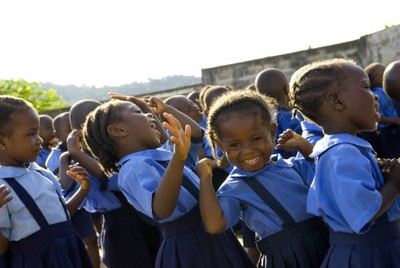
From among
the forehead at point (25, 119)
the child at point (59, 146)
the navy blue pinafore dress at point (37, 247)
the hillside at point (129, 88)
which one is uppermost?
the forehead at point (25, 119)

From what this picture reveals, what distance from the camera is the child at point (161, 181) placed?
2.22 m

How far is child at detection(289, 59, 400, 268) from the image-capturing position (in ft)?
6.41

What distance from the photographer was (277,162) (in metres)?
2.45

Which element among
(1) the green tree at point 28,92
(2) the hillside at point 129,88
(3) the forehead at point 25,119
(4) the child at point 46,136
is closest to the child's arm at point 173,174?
(3) the forehead at point 25,119

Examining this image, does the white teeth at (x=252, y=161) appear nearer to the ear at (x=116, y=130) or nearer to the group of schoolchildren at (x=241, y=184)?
the group of schoolchildren at (x=241, y=184)

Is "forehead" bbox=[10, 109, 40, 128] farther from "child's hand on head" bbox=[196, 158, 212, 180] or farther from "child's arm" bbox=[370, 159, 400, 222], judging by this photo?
"child's arm" bbox=[370, 159, 400, 222]

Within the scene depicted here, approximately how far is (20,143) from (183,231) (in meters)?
1.02

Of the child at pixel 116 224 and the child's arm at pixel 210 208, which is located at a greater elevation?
the child's arm at pixel 210 208

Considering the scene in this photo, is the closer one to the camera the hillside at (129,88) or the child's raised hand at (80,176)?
the child's raised hand at (80,176)

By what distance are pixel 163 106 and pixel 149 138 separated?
661mm

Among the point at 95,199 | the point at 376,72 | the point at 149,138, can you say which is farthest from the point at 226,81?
the point at 149,138

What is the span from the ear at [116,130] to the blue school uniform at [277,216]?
2.04 ft

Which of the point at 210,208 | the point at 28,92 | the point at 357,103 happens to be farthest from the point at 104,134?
the point at 28,92

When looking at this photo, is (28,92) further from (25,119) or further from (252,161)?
(252,161)
